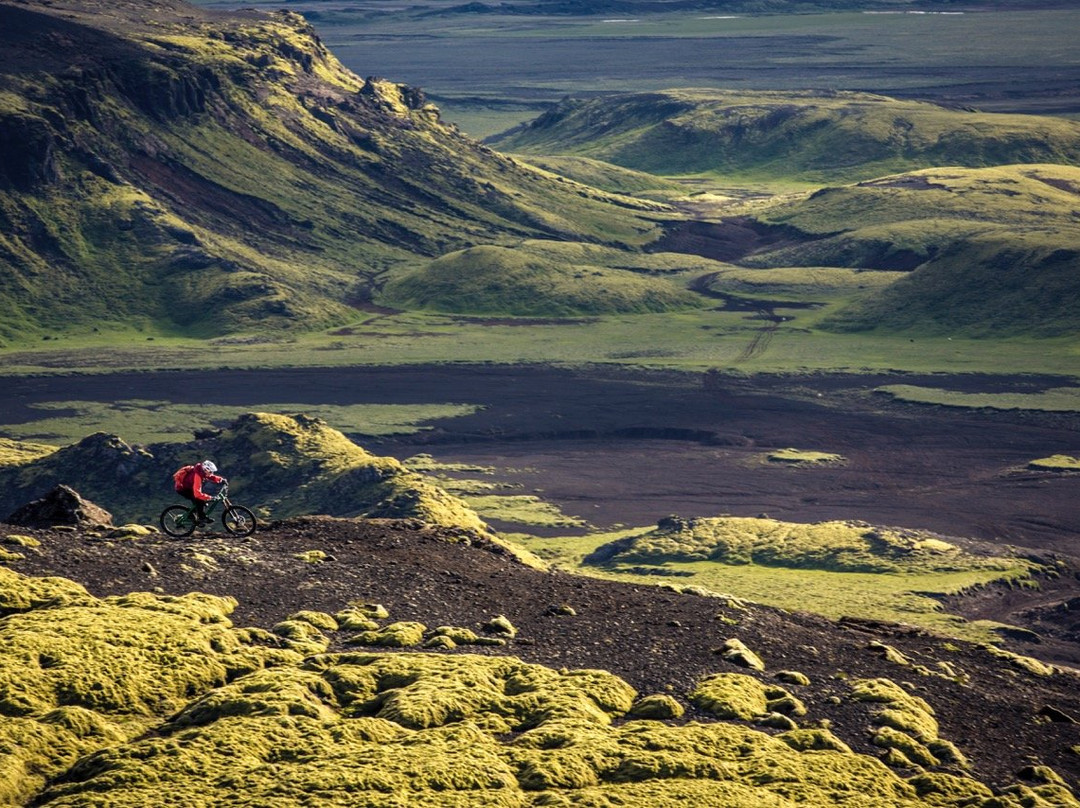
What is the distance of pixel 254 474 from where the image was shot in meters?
90.1

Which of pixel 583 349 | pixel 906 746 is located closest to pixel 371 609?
pixel 906 746

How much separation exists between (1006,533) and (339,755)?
78.2m

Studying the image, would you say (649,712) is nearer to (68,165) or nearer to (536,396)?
(536,396)

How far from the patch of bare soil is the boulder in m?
1.19

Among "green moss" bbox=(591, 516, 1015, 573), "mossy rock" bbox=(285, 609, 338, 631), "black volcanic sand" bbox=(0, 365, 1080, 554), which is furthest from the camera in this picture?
"black volcanic sand" bbox=(0, 365, 1080, 554)

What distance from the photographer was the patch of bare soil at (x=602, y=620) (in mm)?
40875

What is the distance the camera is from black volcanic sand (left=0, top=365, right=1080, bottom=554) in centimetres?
11131

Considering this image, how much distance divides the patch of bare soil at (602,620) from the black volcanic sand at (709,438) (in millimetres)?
56179

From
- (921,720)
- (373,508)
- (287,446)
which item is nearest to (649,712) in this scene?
(921,720)

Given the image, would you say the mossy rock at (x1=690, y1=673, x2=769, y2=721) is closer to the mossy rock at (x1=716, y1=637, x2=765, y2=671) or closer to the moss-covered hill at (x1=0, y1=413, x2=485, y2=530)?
the mossy rock at (x1=716, y1=637, x2=765, y2=671)

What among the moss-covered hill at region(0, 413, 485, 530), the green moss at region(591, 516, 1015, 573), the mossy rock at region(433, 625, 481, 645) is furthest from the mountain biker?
the green moss at region(591, 516, 1015, 573)

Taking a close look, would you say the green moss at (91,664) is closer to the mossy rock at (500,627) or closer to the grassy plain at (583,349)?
the mossy rock at (500,627)

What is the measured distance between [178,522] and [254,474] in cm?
4400

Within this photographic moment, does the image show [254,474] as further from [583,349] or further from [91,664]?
[583,349]
